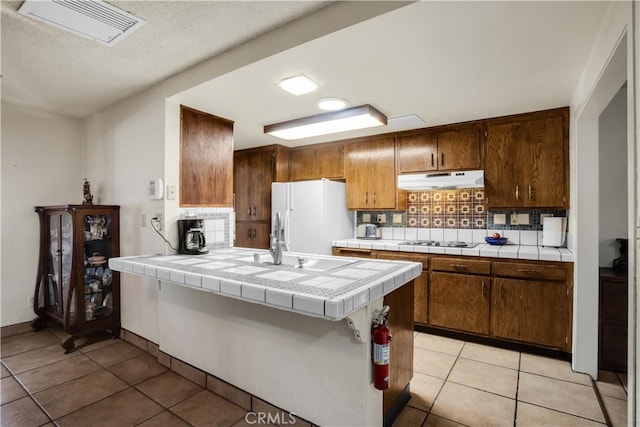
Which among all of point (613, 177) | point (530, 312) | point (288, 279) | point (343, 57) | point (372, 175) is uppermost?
point (343, 57)

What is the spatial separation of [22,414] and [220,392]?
3.81ft

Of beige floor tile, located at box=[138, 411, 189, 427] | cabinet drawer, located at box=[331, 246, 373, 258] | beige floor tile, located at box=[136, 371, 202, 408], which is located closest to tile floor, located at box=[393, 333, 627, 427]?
cabinet drawer, located at box=[331, 246, 373, 258]

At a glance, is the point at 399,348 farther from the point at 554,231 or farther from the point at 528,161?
the point at 528,161

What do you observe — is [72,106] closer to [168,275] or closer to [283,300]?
[168,275]

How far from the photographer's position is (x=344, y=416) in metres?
1.57

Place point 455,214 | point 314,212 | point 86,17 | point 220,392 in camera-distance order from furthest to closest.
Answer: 1. point 314,212
2. point 455,214
3. point 220,392
4. point 86,17

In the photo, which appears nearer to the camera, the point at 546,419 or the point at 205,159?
the point at 546,419

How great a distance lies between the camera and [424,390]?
86.4 inches

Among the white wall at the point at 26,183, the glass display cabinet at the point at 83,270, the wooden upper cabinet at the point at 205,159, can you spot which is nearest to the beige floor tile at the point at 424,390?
the wooden upper cabinet at the point at 205,159

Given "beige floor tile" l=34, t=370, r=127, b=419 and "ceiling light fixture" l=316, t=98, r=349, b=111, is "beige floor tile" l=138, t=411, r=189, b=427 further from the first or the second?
"ceiling light fixture" l=316, t=98, r=349, b=111

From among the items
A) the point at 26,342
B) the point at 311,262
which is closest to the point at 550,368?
the point at 311,262

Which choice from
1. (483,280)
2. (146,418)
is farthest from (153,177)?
(483,280)

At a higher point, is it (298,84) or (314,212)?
(298,84)

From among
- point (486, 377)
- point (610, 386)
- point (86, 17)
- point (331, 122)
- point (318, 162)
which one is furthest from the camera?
point (318, 162)
